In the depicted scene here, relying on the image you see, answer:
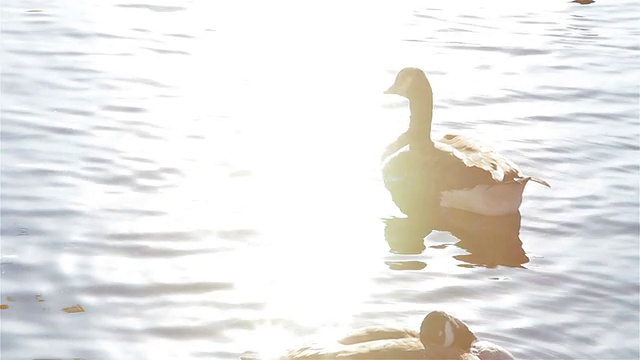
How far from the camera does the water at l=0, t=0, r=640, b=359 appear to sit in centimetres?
955

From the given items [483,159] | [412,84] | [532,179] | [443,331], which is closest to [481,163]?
[483,159]

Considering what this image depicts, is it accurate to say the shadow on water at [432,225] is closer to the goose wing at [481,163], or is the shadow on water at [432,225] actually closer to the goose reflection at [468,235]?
the goose reflection at [468,235]

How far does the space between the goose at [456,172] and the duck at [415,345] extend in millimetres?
4301

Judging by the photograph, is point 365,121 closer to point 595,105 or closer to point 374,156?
point 374,156

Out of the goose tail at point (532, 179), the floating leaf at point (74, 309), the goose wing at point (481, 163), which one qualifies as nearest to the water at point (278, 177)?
the floating leaf at point (74, 309)

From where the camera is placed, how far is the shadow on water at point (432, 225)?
38.4ft

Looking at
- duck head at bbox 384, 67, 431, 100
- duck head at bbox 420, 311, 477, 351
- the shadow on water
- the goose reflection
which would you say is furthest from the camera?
duck head at bbox 384, 67, 431, 100

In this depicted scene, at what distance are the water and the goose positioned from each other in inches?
15.5

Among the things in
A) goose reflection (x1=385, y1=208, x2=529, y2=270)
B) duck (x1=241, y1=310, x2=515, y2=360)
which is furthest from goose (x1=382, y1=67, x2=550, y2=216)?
A: duck (x1=241, y1=310, x2=515, y2=360)

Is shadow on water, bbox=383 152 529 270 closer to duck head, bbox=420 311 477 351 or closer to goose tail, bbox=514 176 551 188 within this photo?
goose tail, bbox=514 176 551 188

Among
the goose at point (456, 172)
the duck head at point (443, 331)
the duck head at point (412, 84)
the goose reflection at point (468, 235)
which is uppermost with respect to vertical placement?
the duck head at point (412, 84)

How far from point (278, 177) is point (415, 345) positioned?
5519 mm

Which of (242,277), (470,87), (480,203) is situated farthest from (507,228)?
(470,87)

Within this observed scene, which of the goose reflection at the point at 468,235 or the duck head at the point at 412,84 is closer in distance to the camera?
the goose reflection at the point at 468,235
